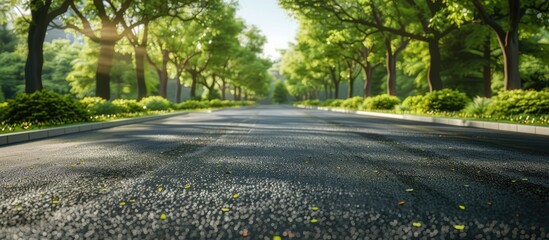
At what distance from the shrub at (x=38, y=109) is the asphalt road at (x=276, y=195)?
22.4 ft

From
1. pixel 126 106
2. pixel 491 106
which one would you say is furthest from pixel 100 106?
pixel 491 106

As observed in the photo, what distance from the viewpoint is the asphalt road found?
270 cm

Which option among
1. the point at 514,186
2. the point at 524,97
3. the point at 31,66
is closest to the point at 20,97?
the point at 31,66

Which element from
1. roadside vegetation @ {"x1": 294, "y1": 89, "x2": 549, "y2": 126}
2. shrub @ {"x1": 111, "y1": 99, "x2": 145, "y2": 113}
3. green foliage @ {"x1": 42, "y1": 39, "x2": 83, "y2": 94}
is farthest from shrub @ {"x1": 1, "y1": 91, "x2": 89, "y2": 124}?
green foliage @ {"x1": 42, "y1": 39, "x2": 83, "y2": 94}

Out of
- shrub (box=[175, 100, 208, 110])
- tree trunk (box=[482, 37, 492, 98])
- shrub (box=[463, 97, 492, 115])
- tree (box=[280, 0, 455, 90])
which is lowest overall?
shrub (box=[175, 100, 208, 110])

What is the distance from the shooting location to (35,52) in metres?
16.5

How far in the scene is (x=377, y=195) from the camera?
3.63 metres

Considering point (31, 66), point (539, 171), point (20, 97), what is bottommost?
point (539, 171)

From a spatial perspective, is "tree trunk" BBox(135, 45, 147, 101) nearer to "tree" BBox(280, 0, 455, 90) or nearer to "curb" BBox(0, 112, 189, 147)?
"tree" BBox(280, 0, 455, 90)

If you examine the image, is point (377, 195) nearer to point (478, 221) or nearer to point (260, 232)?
point (478, 221)

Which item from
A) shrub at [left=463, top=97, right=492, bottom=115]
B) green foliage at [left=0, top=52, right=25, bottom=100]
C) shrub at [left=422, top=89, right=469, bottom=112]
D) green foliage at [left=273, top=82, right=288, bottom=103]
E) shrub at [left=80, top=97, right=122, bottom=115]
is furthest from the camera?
green foliage at [left=273, top=82, right=288, bottom=103]

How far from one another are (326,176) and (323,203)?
1.26 metres

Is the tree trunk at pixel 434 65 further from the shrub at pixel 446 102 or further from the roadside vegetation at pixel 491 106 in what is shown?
the shrub at pixel 446 102

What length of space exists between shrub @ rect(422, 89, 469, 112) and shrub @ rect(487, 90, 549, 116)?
164 inches
